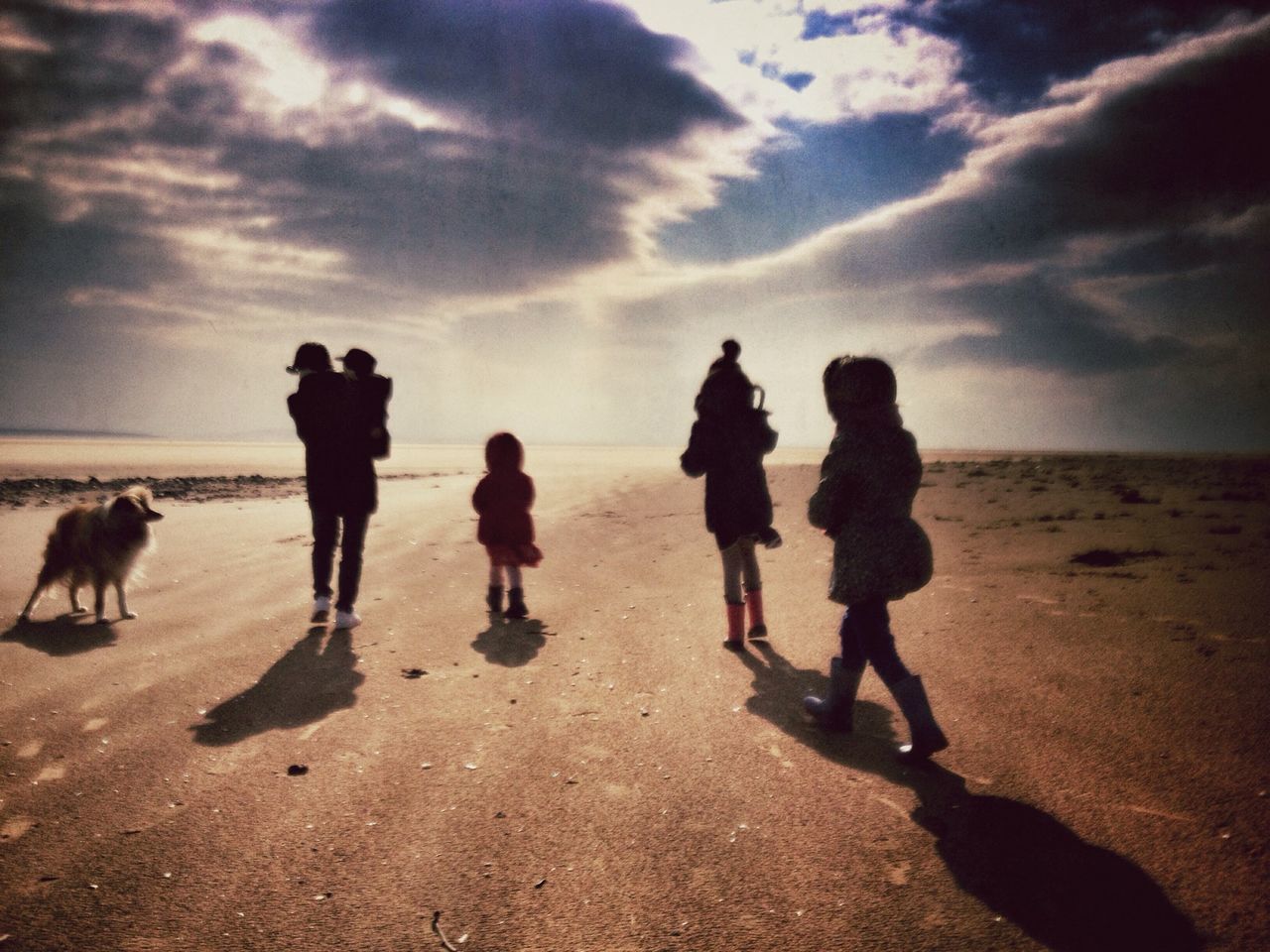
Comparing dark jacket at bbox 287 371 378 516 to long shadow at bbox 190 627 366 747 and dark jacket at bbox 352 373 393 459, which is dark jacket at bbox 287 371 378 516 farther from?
long shadow at bbox 190 627 366 747

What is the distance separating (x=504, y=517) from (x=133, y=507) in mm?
3477

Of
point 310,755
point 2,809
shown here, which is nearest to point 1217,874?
point 310,755

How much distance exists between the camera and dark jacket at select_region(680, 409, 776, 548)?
18.8ft

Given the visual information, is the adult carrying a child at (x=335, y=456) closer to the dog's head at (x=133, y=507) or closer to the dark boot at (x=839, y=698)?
the dog's head at (x=133, y=507)

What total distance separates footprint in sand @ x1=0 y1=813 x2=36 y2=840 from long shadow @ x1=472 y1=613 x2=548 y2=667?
2.76 meters

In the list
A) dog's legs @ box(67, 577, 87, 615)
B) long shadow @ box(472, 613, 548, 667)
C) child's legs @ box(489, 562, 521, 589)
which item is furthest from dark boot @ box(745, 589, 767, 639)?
dog's legs @ box(67, 577, 87, 615)

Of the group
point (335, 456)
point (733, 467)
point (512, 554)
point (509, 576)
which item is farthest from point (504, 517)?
point (733, 467)

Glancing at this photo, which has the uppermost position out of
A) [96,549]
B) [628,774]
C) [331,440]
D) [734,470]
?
[331,440]

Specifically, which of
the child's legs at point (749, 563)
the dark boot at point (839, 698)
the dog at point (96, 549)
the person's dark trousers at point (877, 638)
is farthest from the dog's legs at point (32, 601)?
the person's dark trousers at point (877, 638)

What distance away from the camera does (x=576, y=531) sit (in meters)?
11.9

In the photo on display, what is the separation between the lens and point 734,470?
580 centimetres

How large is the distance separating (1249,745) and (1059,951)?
2.29m

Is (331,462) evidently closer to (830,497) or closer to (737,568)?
(737,568)

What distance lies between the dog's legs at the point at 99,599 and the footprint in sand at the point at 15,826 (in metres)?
3.80
